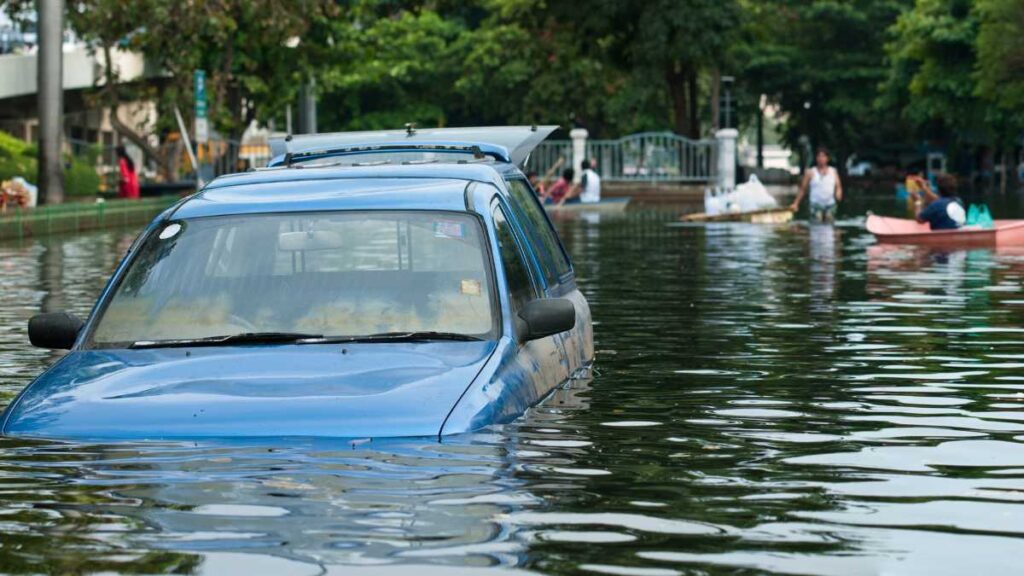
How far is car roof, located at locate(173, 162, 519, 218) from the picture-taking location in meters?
8.46

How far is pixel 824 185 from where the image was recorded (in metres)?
37.1

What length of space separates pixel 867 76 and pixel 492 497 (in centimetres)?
8683

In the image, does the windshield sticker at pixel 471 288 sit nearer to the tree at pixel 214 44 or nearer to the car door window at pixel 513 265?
the car door window at pixel 513 265

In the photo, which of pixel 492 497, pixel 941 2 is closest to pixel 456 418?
pixel 492 497

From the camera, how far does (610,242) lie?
105 ft

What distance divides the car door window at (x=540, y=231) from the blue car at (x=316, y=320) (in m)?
0.13

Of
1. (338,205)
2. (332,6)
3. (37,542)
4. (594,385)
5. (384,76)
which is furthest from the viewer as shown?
(384,76)

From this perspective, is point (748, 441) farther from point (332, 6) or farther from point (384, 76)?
point (384, 76)

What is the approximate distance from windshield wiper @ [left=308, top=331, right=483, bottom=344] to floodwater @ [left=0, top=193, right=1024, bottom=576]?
41 cm

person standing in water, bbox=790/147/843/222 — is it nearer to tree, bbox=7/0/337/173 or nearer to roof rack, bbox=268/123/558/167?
tree, bbox=7/0/337/173

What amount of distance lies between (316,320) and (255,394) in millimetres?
816

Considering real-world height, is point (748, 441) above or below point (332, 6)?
below

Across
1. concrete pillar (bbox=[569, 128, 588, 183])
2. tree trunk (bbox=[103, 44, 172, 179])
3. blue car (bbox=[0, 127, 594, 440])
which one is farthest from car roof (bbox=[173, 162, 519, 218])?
concrete pillar (bbox=[569, 128, 588, 183])

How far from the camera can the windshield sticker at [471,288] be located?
815 cm
